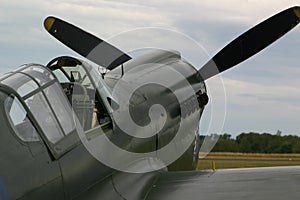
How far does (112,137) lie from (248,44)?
5511 millimetres

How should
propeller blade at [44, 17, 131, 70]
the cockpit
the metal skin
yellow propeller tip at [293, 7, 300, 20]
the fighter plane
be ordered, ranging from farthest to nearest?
propeller blade at [44, 17, 131, 70]
yellow propeller tip at [293, 7, 300, 20]
the cockpit
the fighter plane
the metal skin

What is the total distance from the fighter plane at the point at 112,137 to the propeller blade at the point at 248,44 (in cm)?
44

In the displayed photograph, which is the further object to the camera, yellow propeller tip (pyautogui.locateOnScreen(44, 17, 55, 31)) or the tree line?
the tree line

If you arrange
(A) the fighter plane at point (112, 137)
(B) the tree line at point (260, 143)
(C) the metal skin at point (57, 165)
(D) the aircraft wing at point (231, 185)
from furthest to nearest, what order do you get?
(B) the tree line at point (260, 143), (D) the aircraft wing at point (231, 185), (A) the fighter plane at point (112, 137), (C) the metal skin at point (57, 165)

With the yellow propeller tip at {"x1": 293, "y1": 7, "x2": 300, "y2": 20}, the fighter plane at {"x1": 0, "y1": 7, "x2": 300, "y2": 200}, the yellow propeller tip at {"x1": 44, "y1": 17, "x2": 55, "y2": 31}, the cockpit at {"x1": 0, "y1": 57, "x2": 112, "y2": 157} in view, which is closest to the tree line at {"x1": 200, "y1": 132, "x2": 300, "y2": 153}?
the yellow propeller tip at {"x1": 44, "y1": 17, "x2": 55, "y2": 31}

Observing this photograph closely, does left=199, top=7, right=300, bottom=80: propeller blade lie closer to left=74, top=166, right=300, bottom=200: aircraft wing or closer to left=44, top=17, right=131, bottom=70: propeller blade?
left=44, top=17, right=131, bottom=70: propeller blade

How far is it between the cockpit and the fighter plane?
1cm

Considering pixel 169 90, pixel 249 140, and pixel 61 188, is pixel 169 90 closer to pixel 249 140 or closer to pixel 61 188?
pixel 61 188

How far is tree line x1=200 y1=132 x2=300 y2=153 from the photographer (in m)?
32.5

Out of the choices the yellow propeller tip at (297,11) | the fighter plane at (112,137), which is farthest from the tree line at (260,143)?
the fighter plane at (112,137)

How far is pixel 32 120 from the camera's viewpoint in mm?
5340

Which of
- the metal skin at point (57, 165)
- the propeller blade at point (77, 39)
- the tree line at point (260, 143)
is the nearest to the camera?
the metal skin at point (57, 165)

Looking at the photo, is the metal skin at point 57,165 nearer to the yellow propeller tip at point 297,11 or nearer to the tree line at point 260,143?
the yellow propeller tip at point 297,11

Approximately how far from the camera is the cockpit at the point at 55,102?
5.28 m
